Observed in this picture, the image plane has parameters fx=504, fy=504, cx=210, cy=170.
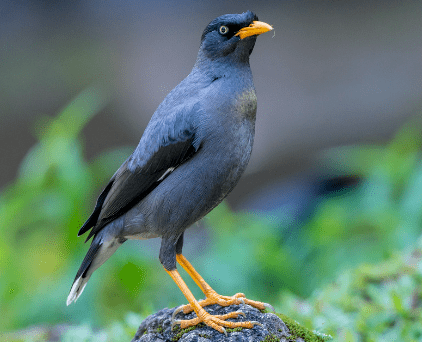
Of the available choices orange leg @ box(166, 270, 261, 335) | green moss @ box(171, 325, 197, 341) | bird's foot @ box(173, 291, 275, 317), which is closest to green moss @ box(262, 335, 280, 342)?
orange leg @ box(166, 270, 261, 335)

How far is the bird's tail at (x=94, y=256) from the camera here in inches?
139

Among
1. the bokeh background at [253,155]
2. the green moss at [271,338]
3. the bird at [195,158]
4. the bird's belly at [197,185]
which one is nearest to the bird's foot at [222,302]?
the bird at [195,158]

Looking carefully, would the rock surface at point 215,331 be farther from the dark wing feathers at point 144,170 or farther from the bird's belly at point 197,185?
the dark wing feathers at point 144,170

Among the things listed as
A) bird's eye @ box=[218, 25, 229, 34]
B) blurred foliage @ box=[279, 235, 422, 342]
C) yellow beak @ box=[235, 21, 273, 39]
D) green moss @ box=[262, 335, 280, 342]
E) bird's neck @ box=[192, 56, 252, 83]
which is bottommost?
blurred foliage @ box=[279, 235, 422, 342]

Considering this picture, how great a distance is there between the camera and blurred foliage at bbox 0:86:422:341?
5504 mm

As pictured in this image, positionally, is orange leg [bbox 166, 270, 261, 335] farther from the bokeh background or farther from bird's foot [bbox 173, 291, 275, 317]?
the bokeh background

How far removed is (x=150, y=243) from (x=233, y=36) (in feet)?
A: 12.2

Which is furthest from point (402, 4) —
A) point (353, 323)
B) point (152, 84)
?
point (353, 323)

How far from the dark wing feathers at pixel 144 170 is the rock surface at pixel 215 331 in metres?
0.78

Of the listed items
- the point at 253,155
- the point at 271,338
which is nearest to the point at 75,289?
the point at 271,338

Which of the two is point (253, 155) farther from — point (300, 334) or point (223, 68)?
point (300, 334)

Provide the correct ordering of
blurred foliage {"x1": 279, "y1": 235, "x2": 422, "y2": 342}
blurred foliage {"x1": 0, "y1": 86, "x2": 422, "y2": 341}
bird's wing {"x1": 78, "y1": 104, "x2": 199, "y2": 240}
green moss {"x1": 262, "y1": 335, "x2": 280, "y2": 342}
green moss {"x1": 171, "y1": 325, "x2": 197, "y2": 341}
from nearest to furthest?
green moss {"x1": 262, "y1": 335, "x2": 280, "y2": 342} → green moss {"x1": 171, "y1": 325, "x2": 197, "y2": 341} → bird's wing {"x1": 78, "y1": 104, "x2": 199, "y2": 240} → blurred foliage {"x1": 279, "y1": 235, "x2": 422, "y2": 342} → blurred foliage {"x1": 0, "y1": 86, "x2": 422, "y2": 341}

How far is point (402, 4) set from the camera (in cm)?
975

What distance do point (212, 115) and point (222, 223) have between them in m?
3.56
